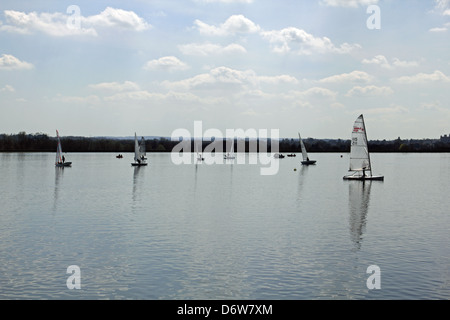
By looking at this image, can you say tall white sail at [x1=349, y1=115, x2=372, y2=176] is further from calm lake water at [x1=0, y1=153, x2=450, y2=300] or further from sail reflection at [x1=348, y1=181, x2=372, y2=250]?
calm lake water at [x1=0, y1=153, x2=450, y2=300]

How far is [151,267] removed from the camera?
102ft

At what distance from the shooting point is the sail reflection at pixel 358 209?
142 feet

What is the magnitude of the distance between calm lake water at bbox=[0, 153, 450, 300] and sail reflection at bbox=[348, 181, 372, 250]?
17cm

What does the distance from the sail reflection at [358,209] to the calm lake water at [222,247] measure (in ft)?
0.56

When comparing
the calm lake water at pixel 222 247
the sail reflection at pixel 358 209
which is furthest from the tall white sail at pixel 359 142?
the calm lake water at pixel 222 247

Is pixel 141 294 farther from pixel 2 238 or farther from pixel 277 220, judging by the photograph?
pixel 277 220

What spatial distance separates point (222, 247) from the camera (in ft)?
123

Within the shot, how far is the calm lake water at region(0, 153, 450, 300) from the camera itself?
88.5 feet

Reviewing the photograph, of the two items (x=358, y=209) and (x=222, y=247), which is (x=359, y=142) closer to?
(x=358, y=209)

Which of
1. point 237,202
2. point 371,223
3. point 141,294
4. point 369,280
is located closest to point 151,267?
point 141,294

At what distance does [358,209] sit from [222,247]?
2836 centimetres

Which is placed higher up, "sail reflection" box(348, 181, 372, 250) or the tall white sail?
the tall white sail

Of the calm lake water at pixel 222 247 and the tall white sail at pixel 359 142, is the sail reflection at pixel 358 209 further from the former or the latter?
the tall white sail at pixel 359 142

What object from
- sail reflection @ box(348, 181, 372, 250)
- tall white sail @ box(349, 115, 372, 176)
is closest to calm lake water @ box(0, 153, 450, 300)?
sail reflection @ box(348, 181, 372, 250)
